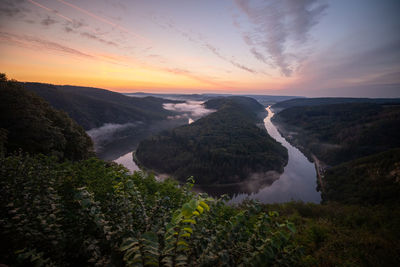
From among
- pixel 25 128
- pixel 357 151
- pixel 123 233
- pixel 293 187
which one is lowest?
pixel 293 187

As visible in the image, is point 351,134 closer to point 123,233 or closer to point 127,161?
point 127,161

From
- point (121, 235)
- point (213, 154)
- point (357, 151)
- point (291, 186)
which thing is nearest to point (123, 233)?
point (121, 235)

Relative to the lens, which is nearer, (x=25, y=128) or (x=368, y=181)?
(x=25, y=128)

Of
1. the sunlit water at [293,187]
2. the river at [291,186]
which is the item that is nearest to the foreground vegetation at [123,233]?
the river at [291,186]

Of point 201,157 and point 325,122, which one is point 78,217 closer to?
point 201,157

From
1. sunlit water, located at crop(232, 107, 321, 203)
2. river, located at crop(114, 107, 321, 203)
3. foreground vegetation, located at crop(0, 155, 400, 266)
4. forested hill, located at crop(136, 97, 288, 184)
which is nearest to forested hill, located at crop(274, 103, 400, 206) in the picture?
sunlit water, located at crop(232, 107, 321, 203)

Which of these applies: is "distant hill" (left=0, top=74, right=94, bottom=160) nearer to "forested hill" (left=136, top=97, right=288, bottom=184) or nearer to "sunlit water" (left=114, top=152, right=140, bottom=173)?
"forested hill" (left=136, top=97, right=288, bottom=184)
